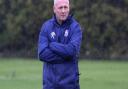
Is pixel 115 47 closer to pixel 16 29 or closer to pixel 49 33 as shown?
pixel 16 29

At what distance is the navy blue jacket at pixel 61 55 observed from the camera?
6.16m

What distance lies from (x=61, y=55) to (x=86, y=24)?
20.7 metres

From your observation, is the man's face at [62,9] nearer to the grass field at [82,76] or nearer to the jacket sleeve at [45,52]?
the jacket sleeve at [45,52]

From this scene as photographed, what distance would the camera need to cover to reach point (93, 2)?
Result: 88.4ft

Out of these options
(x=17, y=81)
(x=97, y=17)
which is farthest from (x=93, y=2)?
(x=17, y=81)

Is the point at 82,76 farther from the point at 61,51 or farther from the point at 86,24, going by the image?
the point at 61,51

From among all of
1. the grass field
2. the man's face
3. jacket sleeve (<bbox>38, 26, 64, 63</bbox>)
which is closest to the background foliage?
the grass field

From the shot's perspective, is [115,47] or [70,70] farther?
[115,47]

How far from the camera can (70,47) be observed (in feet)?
20.3

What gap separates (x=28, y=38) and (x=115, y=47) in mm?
4280

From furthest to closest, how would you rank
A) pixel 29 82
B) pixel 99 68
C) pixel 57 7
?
1. pixel 99 68
2. pixel 29 82
3. pixel 57 7

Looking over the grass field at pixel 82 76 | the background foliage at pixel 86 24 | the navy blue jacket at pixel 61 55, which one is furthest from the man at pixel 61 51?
the background foliage at pixel 86 24

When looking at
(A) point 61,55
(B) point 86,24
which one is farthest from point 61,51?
(B) point 86,24

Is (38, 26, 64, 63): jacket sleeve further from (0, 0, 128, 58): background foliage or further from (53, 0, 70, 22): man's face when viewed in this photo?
(0, 0, 128, 58): background foliage
